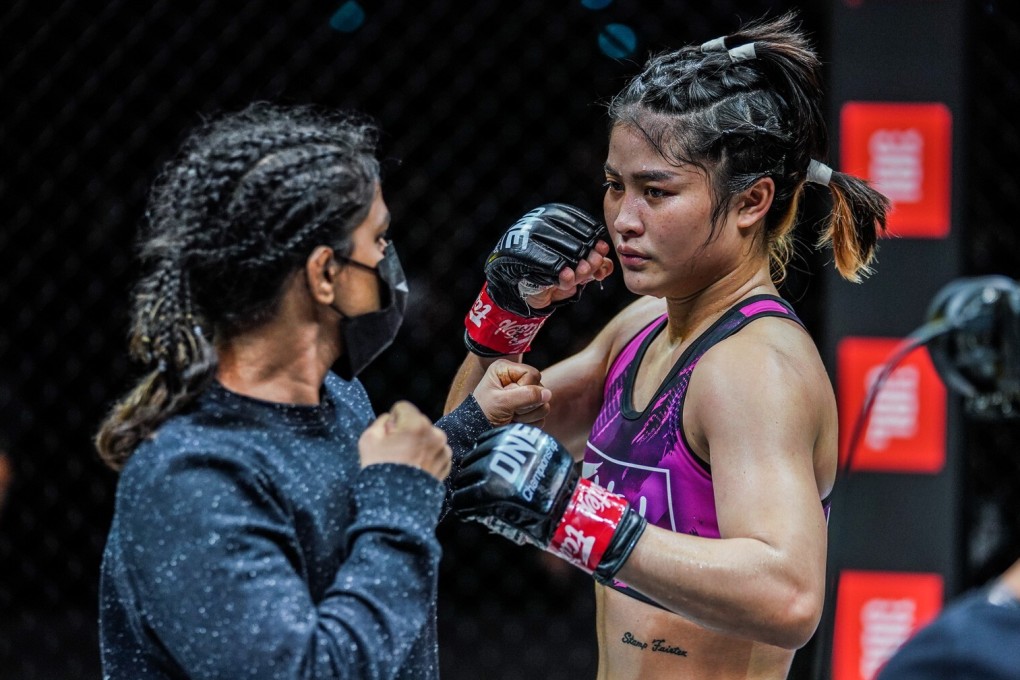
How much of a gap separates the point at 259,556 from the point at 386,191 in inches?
90.8

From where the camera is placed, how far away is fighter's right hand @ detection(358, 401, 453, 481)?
989 mm

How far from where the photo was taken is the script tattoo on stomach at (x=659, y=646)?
1298mm

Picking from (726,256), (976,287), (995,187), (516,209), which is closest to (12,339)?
(516,209)

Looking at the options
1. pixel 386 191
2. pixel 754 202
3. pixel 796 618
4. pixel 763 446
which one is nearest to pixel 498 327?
pixel 754 202

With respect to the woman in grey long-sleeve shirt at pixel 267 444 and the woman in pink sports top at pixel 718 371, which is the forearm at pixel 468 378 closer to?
the woman in pink sports top at pixel 718 371

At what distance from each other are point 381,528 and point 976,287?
67 centimetres

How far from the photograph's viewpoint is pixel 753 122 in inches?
52.8

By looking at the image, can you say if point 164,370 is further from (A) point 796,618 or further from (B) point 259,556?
(A) point 796,618

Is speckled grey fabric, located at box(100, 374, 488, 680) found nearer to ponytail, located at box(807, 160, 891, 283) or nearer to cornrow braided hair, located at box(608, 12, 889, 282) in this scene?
cornrow braided hair, located at box(608, 12, 889, 282)

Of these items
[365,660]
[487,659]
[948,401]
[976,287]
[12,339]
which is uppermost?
[976,287]

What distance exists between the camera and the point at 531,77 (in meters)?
3.22

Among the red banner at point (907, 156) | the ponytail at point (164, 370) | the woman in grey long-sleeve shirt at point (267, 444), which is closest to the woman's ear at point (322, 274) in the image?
the woman in grey long-sleeve shirt at point (267, 444)

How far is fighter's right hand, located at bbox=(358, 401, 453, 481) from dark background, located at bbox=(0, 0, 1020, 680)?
2.02 m

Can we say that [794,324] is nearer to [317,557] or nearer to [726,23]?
[317,557]
